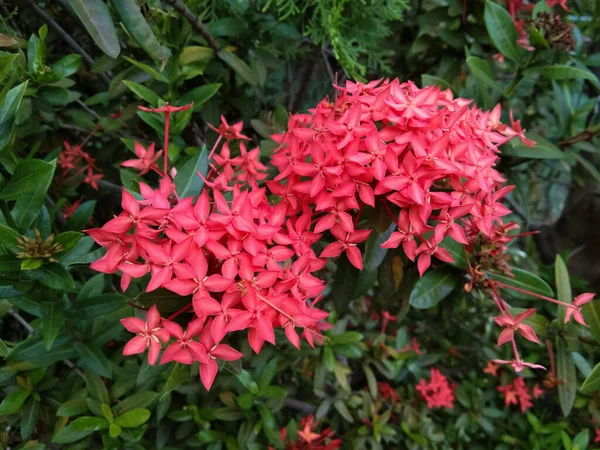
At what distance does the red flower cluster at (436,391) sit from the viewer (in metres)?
1.77

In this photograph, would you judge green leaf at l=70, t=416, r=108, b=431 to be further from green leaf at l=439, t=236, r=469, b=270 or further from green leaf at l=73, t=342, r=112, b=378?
green leaf at l=439, t=236, r=469, b=270

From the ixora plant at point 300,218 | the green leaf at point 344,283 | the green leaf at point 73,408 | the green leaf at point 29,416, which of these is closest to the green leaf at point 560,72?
the ixora plant at point 300,218

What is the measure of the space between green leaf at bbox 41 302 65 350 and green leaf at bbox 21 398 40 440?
11.0 inches

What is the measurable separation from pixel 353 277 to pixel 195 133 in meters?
0.71

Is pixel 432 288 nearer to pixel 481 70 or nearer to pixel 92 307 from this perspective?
pixel 481 70

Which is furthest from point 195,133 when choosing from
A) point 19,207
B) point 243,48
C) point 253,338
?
point 253,338

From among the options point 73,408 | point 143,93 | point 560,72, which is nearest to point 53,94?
point 143,93

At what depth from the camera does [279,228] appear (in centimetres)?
76

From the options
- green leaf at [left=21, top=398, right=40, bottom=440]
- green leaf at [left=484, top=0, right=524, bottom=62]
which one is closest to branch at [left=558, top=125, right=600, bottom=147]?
green leaf at [left=484, top=0, right=524, bottom=62]

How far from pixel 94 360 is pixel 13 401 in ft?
0.69

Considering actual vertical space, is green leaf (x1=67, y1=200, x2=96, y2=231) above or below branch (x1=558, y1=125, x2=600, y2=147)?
above

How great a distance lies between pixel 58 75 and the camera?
3.59 ft

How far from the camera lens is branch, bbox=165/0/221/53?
1047 millimetres

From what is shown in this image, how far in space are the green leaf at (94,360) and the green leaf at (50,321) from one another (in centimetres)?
13
